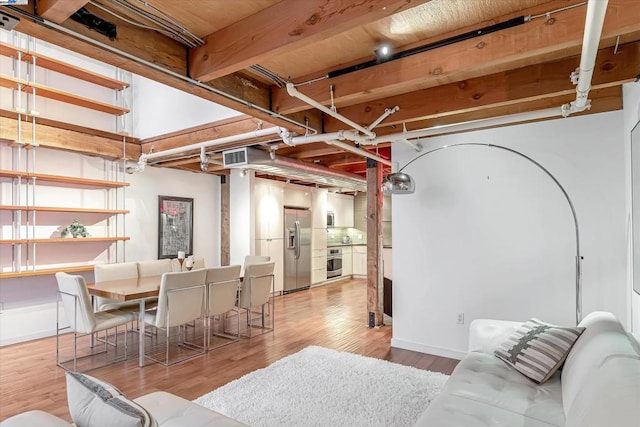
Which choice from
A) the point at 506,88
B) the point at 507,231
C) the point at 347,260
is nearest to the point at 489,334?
the point at 507,231

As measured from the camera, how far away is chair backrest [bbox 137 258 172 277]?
493 centimetres

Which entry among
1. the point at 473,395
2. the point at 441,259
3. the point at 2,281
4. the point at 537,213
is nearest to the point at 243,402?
the point at 473,395

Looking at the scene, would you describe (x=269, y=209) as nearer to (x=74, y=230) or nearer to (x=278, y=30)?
(x=74, y=230)

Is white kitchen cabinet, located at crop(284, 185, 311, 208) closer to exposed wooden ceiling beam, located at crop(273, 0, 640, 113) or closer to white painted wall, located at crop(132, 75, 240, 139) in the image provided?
white painted wall, located at crop(132, 75, 240, 139)

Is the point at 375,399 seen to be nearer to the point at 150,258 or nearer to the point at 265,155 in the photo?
the point at 265,155

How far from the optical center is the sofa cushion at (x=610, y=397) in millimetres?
1171

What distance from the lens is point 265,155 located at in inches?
187

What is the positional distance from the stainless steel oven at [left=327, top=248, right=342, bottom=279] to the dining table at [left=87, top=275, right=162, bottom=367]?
5.12m

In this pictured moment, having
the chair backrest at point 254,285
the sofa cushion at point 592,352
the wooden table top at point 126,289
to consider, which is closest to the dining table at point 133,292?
the wooden table top at point 126,289

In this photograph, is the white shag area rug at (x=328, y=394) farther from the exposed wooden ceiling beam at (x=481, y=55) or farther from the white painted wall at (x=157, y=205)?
the white painted wall at (x=157, y=205)

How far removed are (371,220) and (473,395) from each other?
3364 mm

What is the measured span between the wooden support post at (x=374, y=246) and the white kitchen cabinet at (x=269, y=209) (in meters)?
2.65

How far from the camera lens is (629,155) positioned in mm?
2889

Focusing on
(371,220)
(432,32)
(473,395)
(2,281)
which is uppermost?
(432,32)
